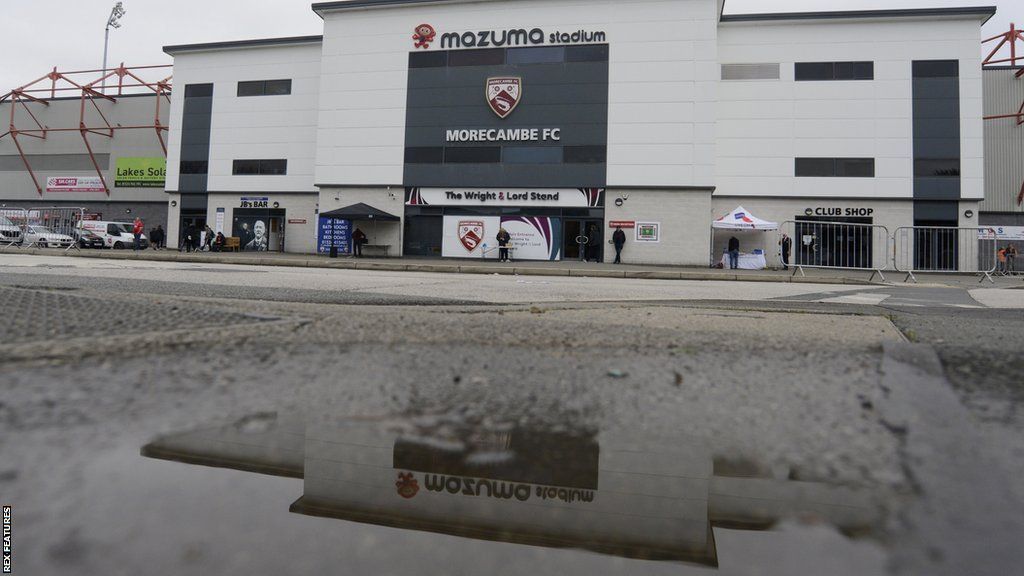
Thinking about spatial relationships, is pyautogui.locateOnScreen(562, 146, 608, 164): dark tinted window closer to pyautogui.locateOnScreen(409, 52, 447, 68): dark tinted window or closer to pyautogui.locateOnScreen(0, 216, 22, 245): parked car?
pyautogui.locateOnScreen(409, 52, 447, 68): dark tinted window

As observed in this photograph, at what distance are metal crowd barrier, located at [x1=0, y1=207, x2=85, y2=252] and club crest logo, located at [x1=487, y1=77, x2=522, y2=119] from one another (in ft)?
56.9

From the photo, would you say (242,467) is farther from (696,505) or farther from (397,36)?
(397,36)

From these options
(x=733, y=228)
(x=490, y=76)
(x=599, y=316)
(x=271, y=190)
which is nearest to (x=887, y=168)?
(x=733, y=228)

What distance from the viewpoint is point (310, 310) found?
414 cm

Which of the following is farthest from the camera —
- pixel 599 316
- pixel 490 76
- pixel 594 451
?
pixel 490 76

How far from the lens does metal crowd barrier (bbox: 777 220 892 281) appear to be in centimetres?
1803

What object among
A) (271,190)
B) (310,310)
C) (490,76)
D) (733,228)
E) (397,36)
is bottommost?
(310,310)

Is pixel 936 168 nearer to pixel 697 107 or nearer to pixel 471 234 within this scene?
pixel 697 107

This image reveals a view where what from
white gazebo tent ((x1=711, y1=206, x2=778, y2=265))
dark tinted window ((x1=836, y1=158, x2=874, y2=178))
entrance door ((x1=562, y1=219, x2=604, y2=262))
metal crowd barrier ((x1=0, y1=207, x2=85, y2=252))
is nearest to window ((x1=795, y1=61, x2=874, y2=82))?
dark tinted window ((x1=836, y1=158, x2=874, y2=178))

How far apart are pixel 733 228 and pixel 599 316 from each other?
22.5 m

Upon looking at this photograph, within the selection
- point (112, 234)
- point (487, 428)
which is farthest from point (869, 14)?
point (112, 234)

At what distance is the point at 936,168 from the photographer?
25.9 m

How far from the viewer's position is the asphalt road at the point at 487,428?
3.33 feet

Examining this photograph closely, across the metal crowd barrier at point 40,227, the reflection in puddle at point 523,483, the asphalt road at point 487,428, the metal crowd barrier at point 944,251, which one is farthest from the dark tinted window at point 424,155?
the reflection in puddle at point 523,483
